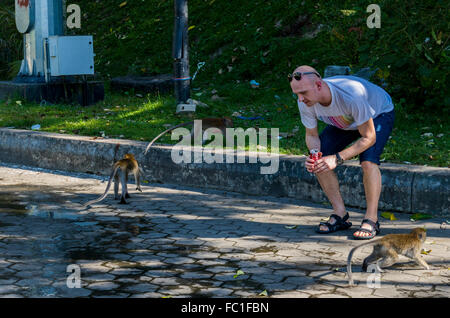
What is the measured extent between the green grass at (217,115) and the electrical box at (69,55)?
56 cm

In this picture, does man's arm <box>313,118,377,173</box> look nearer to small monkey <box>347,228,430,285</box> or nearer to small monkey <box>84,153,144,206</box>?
small monkey <box>347,228,430,285</box>

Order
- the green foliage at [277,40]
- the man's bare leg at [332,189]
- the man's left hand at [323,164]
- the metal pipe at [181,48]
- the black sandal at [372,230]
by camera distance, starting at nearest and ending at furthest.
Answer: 1. the man's left hand at [323,164]
2. the black sandal at [372,230]
3. the man's bare leg at [332,189]
4. the green foliage at [277,40]
5. the metal pipe at [181,48]

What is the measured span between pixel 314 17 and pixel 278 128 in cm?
405

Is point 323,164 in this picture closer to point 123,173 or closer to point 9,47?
point 123,173

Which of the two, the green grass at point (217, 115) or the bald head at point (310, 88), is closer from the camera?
A: the bald head at point (310, 88)

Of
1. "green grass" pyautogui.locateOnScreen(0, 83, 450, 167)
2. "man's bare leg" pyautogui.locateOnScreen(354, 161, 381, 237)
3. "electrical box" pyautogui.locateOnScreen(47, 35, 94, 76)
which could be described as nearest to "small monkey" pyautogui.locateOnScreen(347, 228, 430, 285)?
"man's bare leg" pyautogui.locateOnScreen(354, 161, 381, 237)

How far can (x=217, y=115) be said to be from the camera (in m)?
8.90

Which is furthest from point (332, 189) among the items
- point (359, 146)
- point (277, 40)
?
point (277, 40)

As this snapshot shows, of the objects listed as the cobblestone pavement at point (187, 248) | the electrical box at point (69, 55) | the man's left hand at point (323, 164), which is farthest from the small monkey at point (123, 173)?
the electrical box at point (69, 55)

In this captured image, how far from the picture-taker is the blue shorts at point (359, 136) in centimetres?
502

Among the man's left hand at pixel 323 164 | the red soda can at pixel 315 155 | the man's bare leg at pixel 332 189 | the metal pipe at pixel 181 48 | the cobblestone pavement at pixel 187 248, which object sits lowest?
the cobblestone pavement at pixel 187 248

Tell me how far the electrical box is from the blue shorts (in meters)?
5.93

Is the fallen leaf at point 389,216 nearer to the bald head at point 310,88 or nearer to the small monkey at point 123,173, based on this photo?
the bald head at point 310,88
